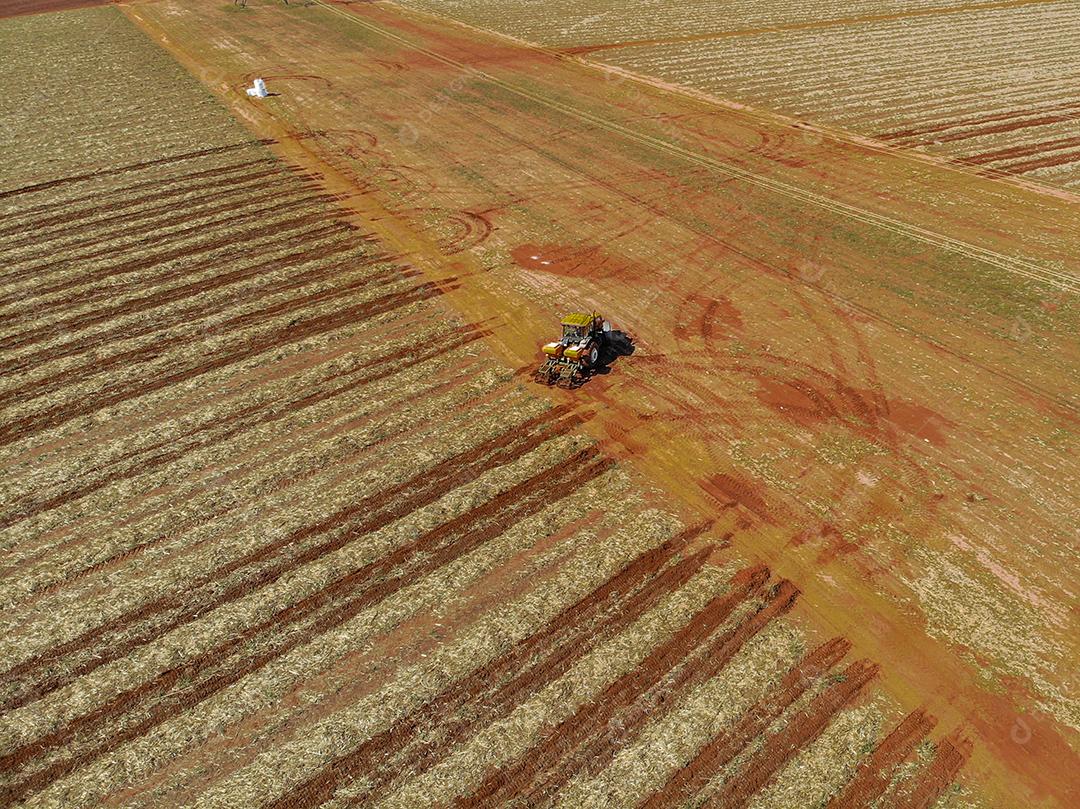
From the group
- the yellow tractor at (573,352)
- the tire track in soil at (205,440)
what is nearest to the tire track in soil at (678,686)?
the yellow tractor at (573,352)

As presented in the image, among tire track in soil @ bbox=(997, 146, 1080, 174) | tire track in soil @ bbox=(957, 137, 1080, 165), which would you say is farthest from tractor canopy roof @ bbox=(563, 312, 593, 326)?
tire track in soil @ bbox=(997, 146, 1080, 174)

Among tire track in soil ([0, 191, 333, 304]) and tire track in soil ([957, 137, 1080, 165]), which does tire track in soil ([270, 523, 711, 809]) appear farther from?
tire track in soil ([957, 137, 1080, 165])

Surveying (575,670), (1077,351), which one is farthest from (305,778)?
(1077,351)

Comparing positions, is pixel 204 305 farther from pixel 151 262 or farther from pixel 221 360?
pixel 151 262

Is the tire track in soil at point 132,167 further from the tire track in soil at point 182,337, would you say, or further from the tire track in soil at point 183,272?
the tire track in soil at point 182,337

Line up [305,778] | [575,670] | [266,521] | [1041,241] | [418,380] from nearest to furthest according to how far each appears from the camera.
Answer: [305,778] → [575,670] → [266,521] → [418,380] → [1041,241]

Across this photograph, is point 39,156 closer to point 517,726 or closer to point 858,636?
point 517,726
